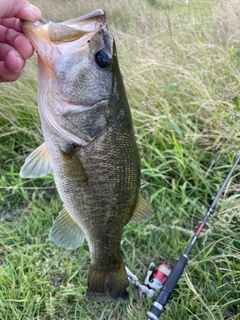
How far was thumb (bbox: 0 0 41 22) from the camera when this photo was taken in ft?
4.13

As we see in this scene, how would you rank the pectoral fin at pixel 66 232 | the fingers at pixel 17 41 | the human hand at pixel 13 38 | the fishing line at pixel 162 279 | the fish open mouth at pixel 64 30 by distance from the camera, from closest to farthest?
the fish open mouth at pixel 64 30, the human hand at pixel 13 38, the fingers at pixel 17 41, the pectoral fin at pixel 66 232, the fishing line at pixel 162 279

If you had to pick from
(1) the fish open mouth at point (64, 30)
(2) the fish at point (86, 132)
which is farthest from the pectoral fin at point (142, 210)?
(1) the fish open mouth at point (64, 30)

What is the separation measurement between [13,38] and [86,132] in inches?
22.4

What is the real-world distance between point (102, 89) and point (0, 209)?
1755 mm

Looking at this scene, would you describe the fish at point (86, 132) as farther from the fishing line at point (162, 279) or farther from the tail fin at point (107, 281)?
the fishing line at point (162, 279)

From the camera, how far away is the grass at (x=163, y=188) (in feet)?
6.98

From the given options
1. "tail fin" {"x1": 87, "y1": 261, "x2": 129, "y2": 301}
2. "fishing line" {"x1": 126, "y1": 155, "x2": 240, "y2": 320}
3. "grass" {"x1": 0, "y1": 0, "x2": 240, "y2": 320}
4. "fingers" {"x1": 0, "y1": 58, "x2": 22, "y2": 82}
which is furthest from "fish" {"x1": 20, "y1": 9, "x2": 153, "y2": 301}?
"grass" {"x1": 0, "y1": 0, "x2": 240, "y2": 320}

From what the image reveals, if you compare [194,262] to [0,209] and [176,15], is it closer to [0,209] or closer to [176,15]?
[0,209]

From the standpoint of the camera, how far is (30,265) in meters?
2.27

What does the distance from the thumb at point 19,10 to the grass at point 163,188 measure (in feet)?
4.76

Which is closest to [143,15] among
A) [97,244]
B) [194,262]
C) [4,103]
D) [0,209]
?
[4,103]

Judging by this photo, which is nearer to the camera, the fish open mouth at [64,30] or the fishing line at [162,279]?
the fish open mouth at [64,30]

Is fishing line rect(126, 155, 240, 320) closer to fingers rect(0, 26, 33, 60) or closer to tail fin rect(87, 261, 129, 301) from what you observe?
tail fin rect(87, 261, 129, 301)

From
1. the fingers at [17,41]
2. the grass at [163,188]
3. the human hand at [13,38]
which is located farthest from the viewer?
the grass at [163,188]
